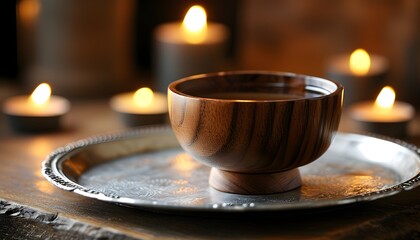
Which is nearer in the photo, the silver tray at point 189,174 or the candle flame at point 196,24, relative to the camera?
the silver tray at point 189,174

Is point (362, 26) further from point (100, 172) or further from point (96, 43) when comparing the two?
point (100, 172)

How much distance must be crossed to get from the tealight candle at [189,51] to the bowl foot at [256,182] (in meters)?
0.84

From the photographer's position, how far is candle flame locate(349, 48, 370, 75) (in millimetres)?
1779

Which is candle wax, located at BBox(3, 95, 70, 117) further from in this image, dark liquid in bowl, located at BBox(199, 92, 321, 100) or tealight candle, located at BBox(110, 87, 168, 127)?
dark liquid in bowl, located at BBox(199, 92, 321, 100)

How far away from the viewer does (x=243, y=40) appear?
7.12ft

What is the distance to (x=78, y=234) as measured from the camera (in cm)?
101

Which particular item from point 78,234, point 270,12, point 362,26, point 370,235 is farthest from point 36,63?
point 370,235

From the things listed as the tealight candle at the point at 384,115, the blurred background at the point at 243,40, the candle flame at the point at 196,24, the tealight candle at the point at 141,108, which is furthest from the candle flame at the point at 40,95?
the tealight candle at the point at 384,115

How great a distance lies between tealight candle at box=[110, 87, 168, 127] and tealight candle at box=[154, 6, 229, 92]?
0.12 metres

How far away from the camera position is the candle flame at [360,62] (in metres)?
A: 1.78

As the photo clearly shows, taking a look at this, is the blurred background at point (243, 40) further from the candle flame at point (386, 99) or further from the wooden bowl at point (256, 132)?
Answer: the wooden bowl at point (256, 132)

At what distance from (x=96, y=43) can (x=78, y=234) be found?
0.95 meters

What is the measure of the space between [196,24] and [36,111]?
1.44 ft

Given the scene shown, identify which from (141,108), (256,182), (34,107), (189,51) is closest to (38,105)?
(34,107)
